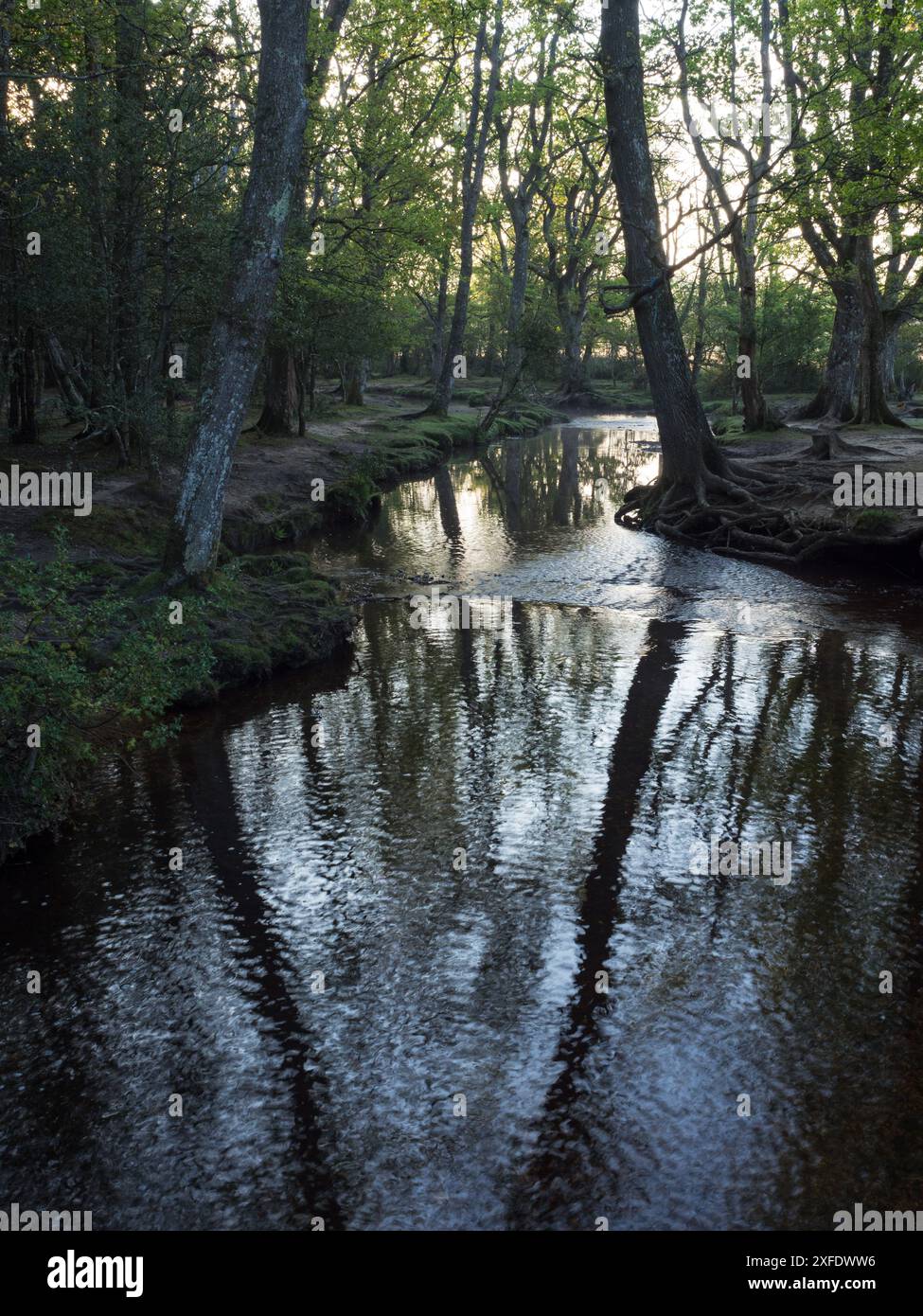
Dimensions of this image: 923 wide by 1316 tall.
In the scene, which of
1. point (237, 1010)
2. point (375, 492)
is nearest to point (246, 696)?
point (237, 1010)

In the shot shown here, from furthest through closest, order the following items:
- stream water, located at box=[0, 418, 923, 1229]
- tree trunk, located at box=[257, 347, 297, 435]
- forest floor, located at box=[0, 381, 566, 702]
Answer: tree trunk, located at box=[257, 347, 297, 435] → forest floor, located at box=[0, 381, 566, 702] → stream water, located at box=[0, 418, 923, 1229]

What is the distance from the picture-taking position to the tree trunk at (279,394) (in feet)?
85.8

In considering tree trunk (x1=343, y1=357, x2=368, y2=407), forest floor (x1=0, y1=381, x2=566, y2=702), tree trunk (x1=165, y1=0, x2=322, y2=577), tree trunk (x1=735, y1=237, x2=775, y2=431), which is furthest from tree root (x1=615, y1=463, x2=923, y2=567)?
tree trunk (x1=343, y1=357, x2=368, y2=407)

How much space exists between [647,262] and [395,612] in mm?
10416

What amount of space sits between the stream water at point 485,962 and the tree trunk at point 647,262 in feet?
31.1

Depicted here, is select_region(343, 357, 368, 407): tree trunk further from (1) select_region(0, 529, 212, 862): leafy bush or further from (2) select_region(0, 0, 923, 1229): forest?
(1) select_region(0, 529, 212, 862): leafy bush

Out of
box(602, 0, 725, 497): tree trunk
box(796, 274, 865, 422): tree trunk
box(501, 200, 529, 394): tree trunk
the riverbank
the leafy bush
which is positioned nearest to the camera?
the leafy bush

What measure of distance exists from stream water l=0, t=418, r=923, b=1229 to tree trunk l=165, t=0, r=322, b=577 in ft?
9.61

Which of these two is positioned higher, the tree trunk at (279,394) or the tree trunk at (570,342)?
the tree trunk at (570,342)

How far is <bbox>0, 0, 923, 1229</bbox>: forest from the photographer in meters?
5.45

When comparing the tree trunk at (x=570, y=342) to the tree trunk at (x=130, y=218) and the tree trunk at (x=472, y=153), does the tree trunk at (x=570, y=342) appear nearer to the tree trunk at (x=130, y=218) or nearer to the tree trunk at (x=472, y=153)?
the tree trunk at (x=472, y=153)

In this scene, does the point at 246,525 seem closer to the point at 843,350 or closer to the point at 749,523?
the point at 749,523

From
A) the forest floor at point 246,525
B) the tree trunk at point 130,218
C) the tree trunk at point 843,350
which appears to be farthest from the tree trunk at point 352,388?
the tree trunk at point 130,218
